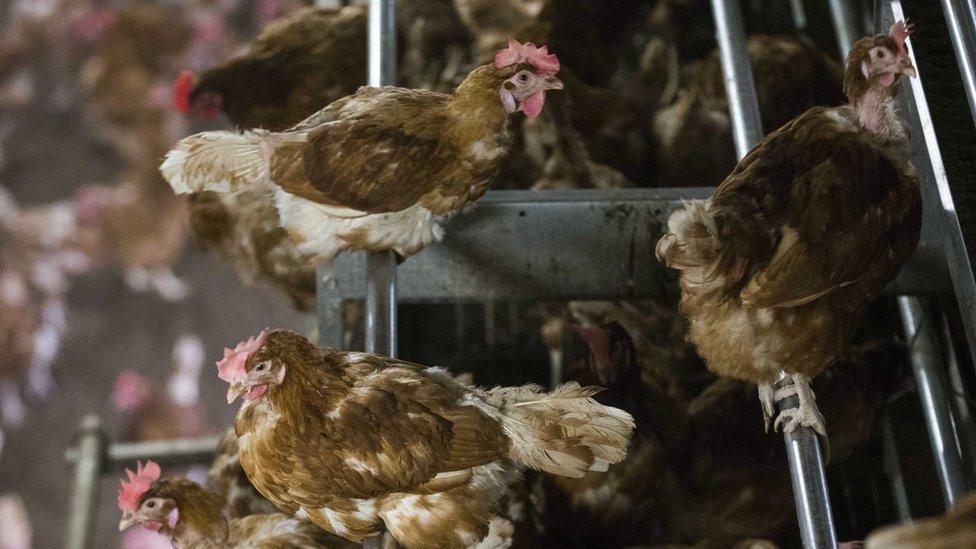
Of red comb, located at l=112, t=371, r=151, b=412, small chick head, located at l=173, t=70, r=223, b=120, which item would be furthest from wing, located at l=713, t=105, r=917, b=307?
red comb, located at l=112, t=371, r=151, b=412

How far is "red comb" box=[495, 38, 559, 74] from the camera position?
1616 mm

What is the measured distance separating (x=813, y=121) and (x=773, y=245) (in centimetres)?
26

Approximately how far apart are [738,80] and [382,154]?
2.60ft

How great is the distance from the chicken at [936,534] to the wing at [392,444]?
0.78 meters

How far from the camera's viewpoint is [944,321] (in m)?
2.25

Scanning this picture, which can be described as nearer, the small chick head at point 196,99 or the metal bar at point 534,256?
the metal bar at point 534,256

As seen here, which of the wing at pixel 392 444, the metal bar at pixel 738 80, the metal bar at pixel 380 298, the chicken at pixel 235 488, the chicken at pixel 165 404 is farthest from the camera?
the chicken at pixel 165 404

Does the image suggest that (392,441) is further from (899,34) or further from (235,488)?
(899,34)

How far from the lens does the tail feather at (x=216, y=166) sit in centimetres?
163

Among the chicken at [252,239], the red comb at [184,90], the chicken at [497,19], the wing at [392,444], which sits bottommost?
the wing at [392,444]

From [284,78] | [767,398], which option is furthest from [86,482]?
[767,398]

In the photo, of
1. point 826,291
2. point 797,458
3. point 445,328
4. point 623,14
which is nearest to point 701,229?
point 826,291

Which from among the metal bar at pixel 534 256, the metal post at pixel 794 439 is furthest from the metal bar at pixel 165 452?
the metal post at pixel 794 439

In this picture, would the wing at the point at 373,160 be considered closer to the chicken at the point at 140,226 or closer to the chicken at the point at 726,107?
the chicken at the point at 726,107
